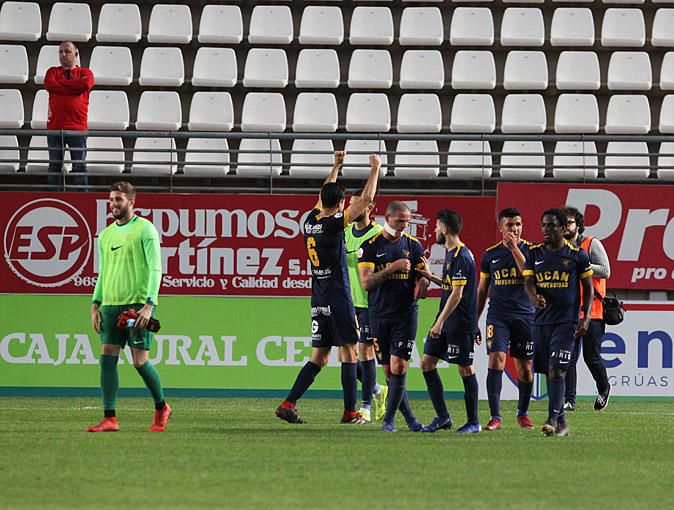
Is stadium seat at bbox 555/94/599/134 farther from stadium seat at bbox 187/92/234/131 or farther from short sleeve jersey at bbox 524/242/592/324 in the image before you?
short sleeve jersey at bbox 524/242/592/324

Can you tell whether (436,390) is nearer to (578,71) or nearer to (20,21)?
(578,71)

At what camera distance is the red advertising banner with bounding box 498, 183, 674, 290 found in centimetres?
1673

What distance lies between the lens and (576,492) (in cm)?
698

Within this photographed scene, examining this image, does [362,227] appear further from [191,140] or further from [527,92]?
[527,92]

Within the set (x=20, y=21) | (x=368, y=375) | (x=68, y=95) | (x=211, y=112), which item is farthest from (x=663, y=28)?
(x=368, y=375)

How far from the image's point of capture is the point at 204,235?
16734 millimetres

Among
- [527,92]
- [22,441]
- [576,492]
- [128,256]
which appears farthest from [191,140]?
[576,492]

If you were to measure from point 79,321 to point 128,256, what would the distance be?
241 inches

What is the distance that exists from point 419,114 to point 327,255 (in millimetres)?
8865

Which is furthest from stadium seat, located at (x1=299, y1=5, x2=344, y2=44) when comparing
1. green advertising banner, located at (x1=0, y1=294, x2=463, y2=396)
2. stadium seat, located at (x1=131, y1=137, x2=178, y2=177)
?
green advertising banner, located at (x1=0, y1=294, x2=463, y2=396)

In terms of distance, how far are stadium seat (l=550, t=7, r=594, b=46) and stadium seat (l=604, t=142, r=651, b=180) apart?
73.4 inches

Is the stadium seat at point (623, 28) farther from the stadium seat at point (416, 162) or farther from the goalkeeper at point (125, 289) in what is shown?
the goalkeeper at point (125, 289)

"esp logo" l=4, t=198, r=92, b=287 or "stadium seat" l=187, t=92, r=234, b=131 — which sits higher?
"stadium seat" l=187, t=92, r=234, b=131

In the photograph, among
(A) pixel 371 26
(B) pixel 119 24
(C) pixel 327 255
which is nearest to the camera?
(C) pixel 327 255
